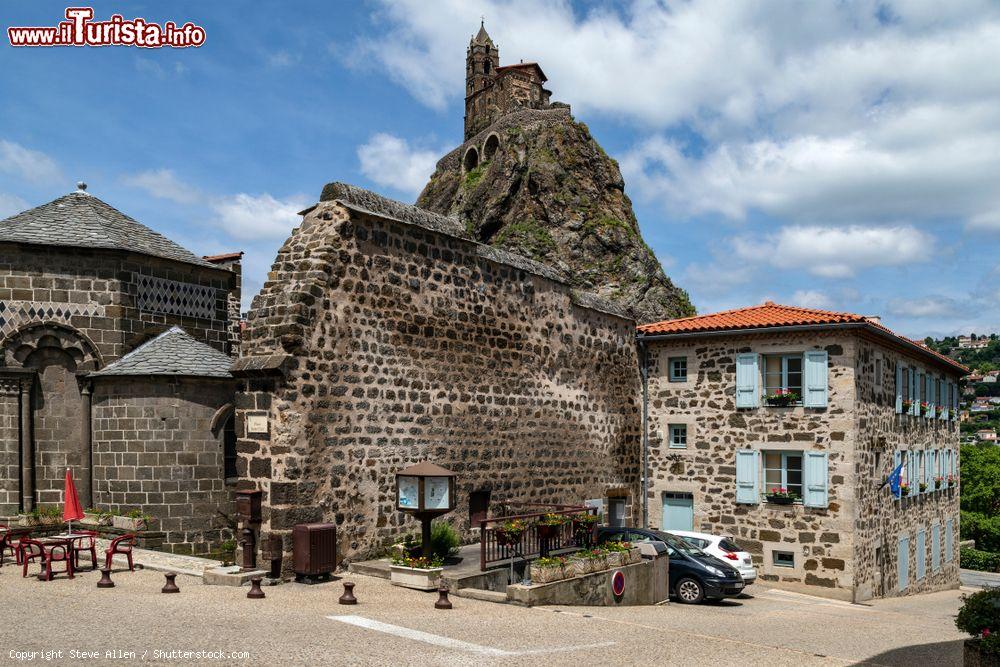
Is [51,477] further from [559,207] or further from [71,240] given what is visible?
[559,207]

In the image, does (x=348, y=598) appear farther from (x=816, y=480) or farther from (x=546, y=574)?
(x=816, y=480)

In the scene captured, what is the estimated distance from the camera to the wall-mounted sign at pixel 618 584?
12672 mm

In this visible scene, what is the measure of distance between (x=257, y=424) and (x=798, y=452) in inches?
497

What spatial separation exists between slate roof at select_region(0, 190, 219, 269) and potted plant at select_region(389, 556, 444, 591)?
1020cm

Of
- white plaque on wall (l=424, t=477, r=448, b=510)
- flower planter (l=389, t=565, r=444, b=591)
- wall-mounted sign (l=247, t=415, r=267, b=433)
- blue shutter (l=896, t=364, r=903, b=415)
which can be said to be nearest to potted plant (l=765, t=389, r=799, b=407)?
blue shutter (l=896, t=364, r=903, b=415)

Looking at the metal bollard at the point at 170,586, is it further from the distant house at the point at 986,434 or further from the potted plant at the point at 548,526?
the distant house at the point at 986,434

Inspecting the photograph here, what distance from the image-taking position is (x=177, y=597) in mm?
9734

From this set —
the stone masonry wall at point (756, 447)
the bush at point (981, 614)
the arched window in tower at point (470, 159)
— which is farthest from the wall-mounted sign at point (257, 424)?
the arched window in tower at point (470, 159)

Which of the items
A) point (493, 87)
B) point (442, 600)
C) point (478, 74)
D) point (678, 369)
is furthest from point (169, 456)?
point (478, 74)

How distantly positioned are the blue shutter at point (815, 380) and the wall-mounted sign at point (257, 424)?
12.4 metres

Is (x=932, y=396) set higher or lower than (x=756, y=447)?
higher

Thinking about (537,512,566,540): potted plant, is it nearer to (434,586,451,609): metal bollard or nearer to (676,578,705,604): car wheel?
(676,578,705,604): car wheel

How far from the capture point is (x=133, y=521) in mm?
15289

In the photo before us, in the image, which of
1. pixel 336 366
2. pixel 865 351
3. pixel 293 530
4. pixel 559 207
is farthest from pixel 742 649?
pixel 559 207
